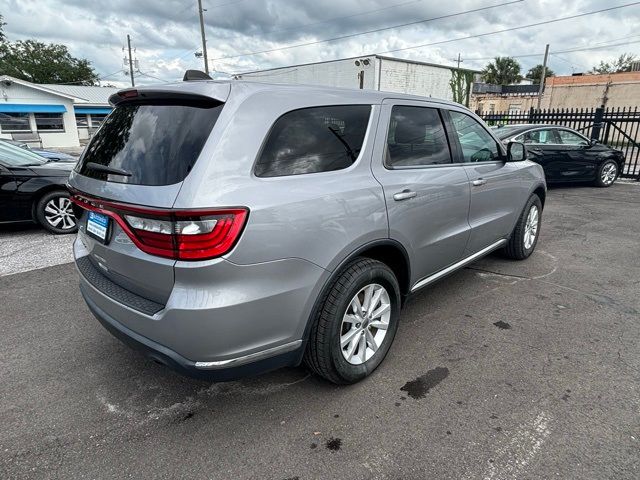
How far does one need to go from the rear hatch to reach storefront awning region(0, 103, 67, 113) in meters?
33.5

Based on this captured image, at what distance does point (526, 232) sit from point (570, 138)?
6.67m

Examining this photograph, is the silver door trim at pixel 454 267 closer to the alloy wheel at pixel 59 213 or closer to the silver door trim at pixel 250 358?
the silver door trim at pixel 250 358

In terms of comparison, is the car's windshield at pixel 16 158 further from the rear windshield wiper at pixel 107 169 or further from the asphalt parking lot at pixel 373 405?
the rear windshield wiper at pixel 107 169

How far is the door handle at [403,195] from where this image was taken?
8.82 feet

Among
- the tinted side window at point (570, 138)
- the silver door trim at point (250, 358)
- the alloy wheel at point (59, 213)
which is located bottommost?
the alloy wheel at point (59, 213)

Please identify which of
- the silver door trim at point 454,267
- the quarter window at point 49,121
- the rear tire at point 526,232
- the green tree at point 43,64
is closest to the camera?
the silver door trim at point 454,267

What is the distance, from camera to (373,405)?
8.23 ft

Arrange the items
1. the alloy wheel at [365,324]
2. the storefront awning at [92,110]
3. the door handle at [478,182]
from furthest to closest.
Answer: the storefront awning at [92,110]
the door handle at [478,182]
the alloy wheel at [365,324]

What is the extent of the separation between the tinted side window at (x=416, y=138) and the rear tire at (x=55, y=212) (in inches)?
206

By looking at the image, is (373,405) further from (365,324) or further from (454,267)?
(454,267)

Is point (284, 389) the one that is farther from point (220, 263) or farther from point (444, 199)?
point (444, 199)

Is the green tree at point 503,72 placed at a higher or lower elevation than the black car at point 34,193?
higher

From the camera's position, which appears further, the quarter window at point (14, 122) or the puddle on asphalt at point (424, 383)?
the quarter window at point (14, 122)

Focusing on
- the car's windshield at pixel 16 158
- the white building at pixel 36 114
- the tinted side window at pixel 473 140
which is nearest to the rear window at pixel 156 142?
the tinted side window at pixel 473 140
